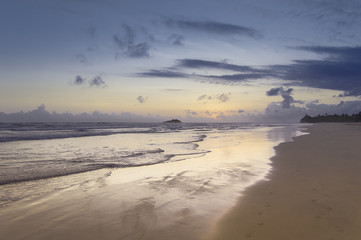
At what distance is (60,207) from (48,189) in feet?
5.93

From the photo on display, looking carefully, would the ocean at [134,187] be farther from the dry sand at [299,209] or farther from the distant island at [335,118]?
the distant island at [335,118]

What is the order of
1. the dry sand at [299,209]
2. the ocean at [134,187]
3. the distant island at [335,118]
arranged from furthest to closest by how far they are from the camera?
the distant island at [335,118] → the ocean at [134,187] → the dry sand at [299,209]

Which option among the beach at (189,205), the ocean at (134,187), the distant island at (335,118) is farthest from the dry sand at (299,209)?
the distant island at (335,118)

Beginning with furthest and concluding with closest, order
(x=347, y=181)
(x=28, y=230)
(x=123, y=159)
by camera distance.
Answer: (x=123, y=159), (x=347, y=181), (x=28, y=230)

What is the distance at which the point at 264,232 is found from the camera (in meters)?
4.13

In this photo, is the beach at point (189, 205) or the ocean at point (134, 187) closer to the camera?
the beach at point (189, 205)

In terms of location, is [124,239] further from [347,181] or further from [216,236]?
[347,181]

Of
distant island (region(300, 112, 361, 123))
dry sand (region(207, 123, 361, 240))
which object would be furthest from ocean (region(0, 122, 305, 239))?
distant island (region(300, 112, 361, 123))

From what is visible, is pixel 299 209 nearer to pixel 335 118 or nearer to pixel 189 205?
pixel 189 205

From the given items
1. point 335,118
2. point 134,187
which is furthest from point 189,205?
point 335,118

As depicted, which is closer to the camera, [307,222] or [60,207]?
[307,222]

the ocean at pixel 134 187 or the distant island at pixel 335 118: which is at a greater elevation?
the distant island at pixel 335 118

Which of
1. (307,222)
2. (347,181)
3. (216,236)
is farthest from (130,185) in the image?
(347,181)

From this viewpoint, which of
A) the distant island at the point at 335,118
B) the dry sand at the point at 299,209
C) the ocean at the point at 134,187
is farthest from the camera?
the distant island at the point at 335,118
